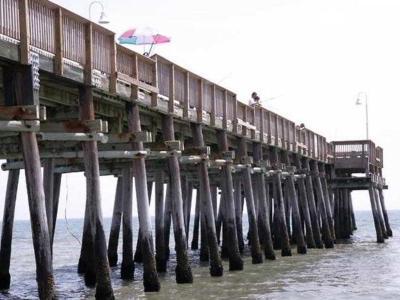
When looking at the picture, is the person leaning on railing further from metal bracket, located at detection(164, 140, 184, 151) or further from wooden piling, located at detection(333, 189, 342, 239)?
wooden piling, located at detection(333, 189, 342, 239)

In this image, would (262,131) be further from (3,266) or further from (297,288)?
(3,266)

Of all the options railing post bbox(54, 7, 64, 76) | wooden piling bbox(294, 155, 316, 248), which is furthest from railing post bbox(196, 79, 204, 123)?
wooden piling bbox(294, 155, 316, 248)

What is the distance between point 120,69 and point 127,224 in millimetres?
5815

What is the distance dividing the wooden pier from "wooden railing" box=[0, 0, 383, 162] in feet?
0.10

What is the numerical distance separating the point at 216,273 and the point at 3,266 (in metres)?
6.19

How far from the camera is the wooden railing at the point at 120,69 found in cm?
1633

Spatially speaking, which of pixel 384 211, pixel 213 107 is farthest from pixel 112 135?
pixel 384 211

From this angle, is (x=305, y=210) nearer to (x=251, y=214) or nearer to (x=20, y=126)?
(x=251, y=214)

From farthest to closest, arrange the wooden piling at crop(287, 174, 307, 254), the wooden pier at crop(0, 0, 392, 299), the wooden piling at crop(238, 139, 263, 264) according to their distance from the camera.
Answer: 1. the wooden piling at crop(287, 174, 307, 254)
2. the wooden piling at crop(238, 139, 263, 264)
3. the wooden pier at crop(0, 0, 392, 299)

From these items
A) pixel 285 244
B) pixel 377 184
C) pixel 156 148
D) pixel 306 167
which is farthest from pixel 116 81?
pixel 377 184

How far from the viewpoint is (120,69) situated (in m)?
20.3

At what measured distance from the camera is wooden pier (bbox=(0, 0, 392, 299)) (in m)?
15.2

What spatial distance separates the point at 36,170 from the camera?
579 inches

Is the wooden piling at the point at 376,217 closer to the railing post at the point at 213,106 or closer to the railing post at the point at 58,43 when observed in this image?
the railing post at the point at 213,106
